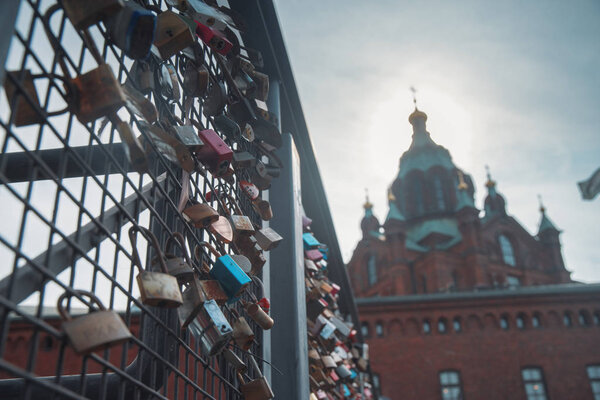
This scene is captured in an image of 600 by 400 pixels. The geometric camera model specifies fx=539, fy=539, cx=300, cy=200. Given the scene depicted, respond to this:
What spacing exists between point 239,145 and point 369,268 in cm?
3524

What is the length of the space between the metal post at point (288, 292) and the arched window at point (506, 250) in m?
34.2

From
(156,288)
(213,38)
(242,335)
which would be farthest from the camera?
(213,38)

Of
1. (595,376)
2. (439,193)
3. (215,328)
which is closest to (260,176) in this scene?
(215,328)

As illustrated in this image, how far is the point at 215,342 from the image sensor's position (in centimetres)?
105

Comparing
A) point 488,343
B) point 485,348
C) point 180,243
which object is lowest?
point 180,243

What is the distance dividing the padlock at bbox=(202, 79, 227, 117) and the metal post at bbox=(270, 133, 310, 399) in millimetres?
627

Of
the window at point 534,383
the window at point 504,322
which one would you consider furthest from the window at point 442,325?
the window at point 534,383

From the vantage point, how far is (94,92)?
0.75 m

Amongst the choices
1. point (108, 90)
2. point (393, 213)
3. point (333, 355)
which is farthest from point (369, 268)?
point (108, 90)

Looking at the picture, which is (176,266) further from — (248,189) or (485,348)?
(485,348)

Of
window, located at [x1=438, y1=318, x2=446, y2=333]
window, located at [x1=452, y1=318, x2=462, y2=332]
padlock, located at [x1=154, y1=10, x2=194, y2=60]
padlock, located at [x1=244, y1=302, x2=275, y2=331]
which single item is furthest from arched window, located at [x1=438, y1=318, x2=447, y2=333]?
padlock, located at [x1=154, y1=10, x2=194, y2=60]

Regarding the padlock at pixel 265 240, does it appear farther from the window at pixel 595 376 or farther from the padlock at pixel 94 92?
the window at pixel 595 376

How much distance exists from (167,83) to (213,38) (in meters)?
0.28

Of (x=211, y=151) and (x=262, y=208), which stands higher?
(x=262, y=208)
